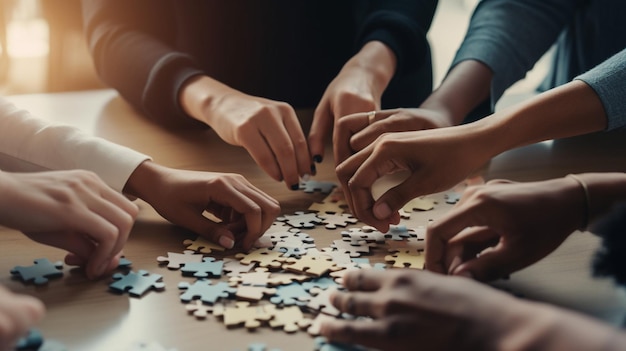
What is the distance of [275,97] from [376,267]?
1.12 meters

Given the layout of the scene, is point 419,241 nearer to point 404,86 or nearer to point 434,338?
point 434,338

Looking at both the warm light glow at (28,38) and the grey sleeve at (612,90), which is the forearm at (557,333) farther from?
the warm light glow at (28,38)

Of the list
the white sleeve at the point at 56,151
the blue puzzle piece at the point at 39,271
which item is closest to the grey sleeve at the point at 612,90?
the white sleeve at the point at 56,151

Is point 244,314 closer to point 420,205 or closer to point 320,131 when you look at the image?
point 420,205

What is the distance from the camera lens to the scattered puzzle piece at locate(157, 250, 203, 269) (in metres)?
1.17

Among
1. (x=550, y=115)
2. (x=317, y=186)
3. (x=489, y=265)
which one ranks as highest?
(x=550, y=115)

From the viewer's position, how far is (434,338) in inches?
32.4

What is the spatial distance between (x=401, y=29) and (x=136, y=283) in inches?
44.6

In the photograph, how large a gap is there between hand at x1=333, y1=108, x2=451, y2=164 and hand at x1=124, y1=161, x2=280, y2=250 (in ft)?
0.97

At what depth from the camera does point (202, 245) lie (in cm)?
125

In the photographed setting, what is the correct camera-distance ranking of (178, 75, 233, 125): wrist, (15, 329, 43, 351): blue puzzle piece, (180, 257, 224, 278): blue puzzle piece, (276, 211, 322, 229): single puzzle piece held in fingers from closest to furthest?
(15, 329, 43, 351): blue puzzle piece → (180, 257, 224, 278): blue puzzle piece → (276, 211, 322, 229): single puzzle piece held in fingers → (178, 75, 233, 125): wrist

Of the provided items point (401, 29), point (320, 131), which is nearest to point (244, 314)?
point (320, 131)

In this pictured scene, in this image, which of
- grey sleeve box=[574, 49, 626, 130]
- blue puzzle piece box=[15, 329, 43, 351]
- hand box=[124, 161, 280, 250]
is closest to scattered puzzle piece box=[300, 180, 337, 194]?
hand box=[124, 161, 280, 250]

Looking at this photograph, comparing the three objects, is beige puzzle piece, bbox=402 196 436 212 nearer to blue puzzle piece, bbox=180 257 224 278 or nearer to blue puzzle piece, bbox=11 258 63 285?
blue puzzle piece, bbox=180 257 224 278
